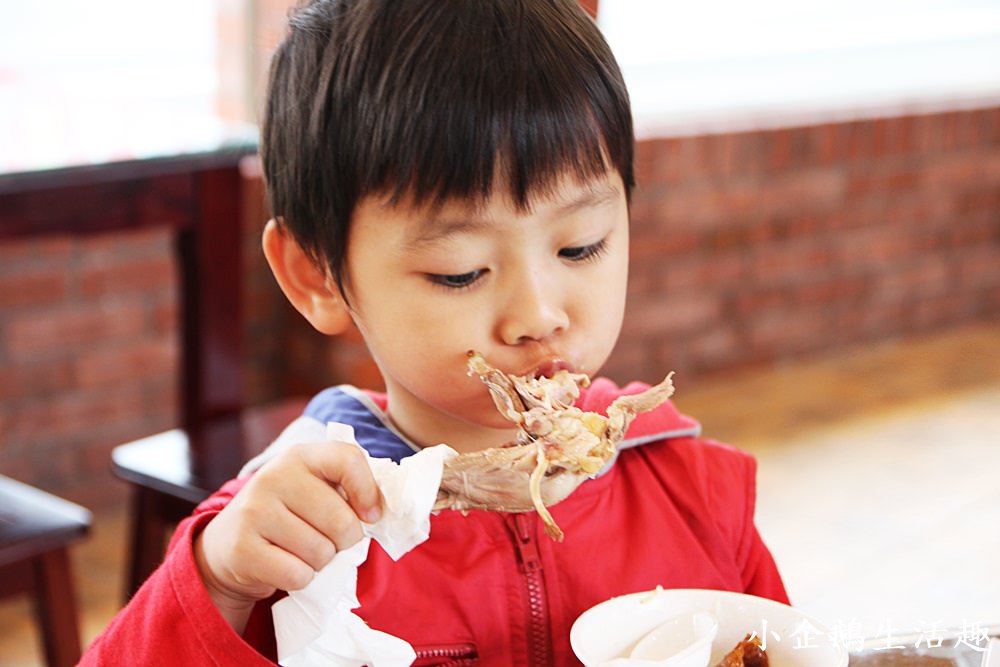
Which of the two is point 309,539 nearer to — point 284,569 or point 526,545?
point 284,569

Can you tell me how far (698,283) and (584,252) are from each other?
9.02 ft

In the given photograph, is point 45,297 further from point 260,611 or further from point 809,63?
point 809,63

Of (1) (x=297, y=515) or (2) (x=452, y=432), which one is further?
(2) (x=452, y=432)

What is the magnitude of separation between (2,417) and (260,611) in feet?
6.31

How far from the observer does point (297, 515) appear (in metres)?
0.82

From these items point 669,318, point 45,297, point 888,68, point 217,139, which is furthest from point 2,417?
point 888,68

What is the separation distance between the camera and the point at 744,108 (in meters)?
3.73

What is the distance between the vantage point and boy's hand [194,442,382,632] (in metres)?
0.80

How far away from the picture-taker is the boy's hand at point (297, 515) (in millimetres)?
805

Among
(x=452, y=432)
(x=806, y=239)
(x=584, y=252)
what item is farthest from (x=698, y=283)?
(x=584, y=252)

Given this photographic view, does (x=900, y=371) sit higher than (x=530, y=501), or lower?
lower

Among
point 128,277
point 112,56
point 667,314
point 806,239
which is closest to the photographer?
point 128,277

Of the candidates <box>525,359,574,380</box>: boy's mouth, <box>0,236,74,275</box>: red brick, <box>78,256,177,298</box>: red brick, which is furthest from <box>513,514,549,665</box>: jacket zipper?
<box>78,256,177,298</box>: red brick

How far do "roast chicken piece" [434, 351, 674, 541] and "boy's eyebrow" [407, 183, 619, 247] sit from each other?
0.09 metres
